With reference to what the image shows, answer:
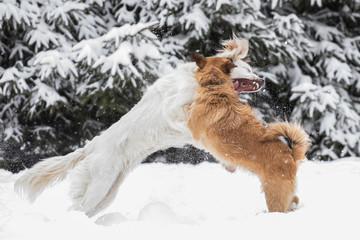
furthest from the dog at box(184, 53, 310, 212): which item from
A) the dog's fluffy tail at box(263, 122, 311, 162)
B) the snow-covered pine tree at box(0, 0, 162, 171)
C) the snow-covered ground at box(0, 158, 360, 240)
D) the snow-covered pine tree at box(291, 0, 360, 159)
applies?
the snow-covered pine tree at box(291, 0, 360, 159)

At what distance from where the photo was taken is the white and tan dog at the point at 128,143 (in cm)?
299

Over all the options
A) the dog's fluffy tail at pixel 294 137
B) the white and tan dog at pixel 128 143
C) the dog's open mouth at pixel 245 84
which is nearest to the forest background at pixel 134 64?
the white and tan dog at pixel 128 143

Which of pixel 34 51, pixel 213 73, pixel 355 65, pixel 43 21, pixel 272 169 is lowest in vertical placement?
pixel 355 65

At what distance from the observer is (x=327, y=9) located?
281 inches

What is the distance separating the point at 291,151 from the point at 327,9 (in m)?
5.53

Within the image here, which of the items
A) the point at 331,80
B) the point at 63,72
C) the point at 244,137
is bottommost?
the point at 331,80

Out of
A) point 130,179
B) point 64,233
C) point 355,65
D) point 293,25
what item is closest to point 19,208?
point 130,179

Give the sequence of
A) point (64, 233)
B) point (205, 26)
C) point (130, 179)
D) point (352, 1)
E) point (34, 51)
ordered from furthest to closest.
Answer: point (352, 1)
point (34, 51)
point (205, 26)
point (130, 179)
point (64, 233)

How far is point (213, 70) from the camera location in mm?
2773

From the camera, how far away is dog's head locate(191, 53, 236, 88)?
8.94 feet

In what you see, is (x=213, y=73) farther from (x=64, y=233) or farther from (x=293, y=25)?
(x=293, y=25)

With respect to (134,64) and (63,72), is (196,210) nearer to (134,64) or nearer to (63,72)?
(134,64)

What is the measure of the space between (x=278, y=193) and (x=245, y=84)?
0.99m

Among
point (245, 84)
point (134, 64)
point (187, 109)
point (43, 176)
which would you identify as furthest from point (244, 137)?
point (134, 64)
